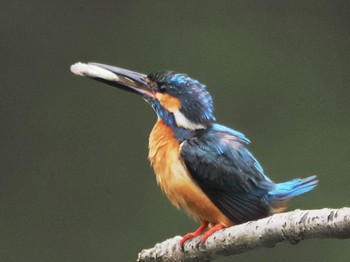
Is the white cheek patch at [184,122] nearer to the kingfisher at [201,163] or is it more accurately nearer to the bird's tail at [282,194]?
the kingfisher at [201,163]

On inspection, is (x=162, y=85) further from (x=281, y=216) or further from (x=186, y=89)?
(x=281, y=216)

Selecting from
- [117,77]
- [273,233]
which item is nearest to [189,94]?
[117,77]

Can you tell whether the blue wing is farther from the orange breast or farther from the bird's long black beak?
the bird's long black beak

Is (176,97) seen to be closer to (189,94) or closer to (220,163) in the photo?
(189,94)

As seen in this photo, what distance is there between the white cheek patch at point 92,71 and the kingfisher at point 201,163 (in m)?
0.04

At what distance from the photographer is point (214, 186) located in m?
2.42

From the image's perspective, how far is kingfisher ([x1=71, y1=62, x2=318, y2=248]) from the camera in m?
2.31

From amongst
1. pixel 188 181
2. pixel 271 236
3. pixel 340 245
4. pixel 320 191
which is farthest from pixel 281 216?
pixel 340 245

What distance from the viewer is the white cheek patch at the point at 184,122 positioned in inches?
97.2

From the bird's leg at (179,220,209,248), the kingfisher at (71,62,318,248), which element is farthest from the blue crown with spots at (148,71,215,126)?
the bird's leg at (179,220,209,248)

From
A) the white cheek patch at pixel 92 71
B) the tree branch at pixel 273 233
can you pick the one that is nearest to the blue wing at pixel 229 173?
the tree branch at pixel 273 233

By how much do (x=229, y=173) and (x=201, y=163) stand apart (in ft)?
0.37

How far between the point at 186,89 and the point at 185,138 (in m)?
0.12

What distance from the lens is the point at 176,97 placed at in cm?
252
